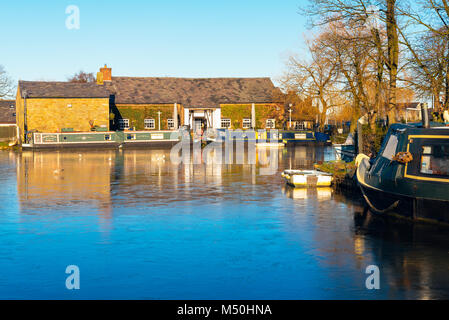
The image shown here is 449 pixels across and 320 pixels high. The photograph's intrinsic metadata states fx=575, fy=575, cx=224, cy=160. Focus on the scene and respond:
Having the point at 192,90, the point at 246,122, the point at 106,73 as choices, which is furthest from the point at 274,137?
the point at 106,73

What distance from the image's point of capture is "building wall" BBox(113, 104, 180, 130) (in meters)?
68.5

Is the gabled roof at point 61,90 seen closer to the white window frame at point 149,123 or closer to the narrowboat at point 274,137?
the white window frame at point 149,123

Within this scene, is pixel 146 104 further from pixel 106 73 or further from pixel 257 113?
pixel 257 113

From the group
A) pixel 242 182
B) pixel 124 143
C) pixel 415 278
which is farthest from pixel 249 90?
pixel 415 278

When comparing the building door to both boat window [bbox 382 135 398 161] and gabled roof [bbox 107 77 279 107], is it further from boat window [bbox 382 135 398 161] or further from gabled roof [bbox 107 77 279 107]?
boat window [bbox 382 135 398 161]

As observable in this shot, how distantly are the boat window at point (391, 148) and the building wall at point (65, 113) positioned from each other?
48851 millimetres

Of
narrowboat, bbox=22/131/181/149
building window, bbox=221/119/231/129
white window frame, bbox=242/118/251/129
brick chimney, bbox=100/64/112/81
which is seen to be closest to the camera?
narrowboat, bbox=22/131/181/149

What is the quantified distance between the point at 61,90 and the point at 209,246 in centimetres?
5347

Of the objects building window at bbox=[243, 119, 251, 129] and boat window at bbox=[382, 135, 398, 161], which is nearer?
boat window at bbox=[382, 135, 398, 161]

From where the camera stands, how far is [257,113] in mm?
72188

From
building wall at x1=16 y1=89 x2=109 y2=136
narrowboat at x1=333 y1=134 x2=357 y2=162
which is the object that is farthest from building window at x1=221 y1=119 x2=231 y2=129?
narrowboat at x1=333 y1=134 x2=357 y2=162

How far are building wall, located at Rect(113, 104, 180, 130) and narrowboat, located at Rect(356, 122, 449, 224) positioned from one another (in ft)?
181

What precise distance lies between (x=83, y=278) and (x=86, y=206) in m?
8.33

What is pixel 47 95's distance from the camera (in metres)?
60.7
